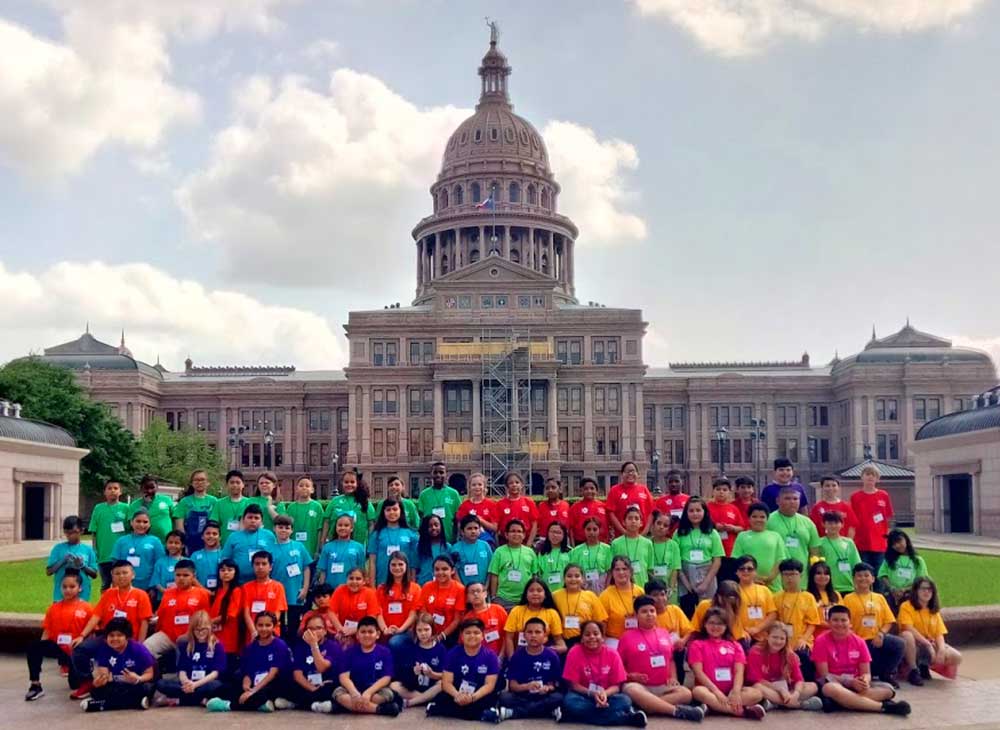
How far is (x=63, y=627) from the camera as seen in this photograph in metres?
13.2

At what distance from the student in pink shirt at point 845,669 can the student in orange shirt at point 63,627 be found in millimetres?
8644

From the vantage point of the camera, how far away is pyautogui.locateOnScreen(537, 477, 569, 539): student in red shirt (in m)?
15.9

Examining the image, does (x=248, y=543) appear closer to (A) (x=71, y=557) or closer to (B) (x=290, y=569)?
(B) (x=290, y=569)

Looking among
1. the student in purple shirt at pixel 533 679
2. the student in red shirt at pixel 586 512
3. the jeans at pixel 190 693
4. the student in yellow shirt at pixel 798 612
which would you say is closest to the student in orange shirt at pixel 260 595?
the jeans at pixel 190 693

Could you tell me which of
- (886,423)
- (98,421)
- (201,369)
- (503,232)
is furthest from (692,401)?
(98,421)

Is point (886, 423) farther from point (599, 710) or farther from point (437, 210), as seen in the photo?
point (599, 710)

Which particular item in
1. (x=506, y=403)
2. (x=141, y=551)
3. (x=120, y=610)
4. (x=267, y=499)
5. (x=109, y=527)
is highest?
(x=506, y=403)

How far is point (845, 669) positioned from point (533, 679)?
3.59 metres

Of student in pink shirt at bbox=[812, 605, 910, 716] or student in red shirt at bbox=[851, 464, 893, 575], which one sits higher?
student in red shirt at bbox=[851, 464, 893, 575]

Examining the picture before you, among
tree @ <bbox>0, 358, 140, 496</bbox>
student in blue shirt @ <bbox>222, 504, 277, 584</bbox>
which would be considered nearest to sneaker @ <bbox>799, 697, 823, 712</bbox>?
student in blue shirt @ <bbox>222, 504, 277, 584</bbox>

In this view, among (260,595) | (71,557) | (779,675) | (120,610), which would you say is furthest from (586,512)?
(71,557)

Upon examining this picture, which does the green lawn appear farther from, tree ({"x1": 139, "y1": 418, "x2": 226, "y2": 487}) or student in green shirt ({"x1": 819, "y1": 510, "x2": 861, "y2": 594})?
tree ({"x1": 139, "y1": 418, "x2": 226, "y2": 487})

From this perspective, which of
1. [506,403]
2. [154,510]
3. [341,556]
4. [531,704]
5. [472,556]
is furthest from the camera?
[506,403]

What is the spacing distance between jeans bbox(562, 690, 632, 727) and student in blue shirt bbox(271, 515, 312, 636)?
13.5 ft
